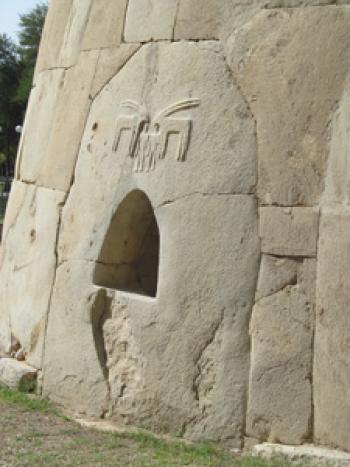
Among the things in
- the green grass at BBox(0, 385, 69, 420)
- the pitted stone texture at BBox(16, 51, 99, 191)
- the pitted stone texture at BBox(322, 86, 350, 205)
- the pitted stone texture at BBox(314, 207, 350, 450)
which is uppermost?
the pitted stone texture at BBox(16, 51, 99, 191)

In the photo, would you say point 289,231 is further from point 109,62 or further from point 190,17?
point 109,62

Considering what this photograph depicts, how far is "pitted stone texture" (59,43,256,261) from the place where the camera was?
4867mm

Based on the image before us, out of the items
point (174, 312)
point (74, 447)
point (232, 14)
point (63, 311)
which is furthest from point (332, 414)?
point (232, 14)

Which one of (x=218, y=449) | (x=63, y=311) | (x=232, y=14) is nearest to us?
(x=218, y=449)

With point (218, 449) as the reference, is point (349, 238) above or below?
above

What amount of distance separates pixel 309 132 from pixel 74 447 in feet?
7.15

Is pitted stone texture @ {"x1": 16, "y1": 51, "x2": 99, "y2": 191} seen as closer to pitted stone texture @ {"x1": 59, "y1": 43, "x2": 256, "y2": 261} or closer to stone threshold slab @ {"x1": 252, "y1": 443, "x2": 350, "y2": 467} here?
pitted stone texture @ {"x1": 59, "y1": 43, "x2": 256, "y2": 261}

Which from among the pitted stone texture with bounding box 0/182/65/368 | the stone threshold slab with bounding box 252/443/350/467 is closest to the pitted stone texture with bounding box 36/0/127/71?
the pitted stone texture with bounding box 0/182/65/368

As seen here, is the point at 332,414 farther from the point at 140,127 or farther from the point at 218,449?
the point at 140,127

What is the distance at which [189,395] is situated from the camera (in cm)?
482

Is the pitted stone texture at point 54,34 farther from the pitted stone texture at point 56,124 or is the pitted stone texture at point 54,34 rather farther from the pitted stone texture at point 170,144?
the pitted stone texture at point 170,144

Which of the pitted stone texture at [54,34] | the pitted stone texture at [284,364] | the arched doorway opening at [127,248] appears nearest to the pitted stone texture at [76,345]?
the arched doorway opening at [127,248]

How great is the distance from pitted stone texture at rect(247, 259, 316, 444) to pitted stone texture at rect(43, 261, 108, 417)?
1.08 meters

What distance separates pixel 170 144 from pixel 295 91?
843 millimetres
